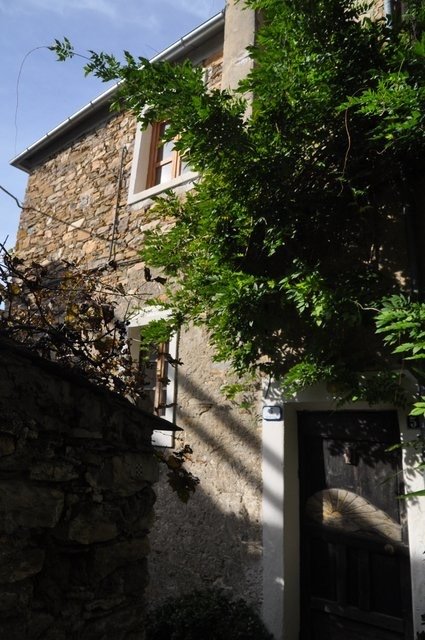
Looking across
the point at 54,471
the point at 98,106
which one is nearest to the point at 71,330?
the point at 54,471

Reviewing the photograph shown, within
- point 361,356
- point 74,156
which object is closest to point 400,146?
point 361,356

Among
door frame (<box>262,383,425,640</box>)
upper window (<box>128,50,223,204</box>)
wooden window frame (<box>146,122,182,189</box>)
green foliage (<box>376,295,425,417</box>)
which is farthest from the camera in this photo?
wooden window frame (<box>146,122,182,189</box>)

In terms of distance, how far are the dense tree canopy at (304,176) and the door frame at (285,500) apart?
31 centimetres

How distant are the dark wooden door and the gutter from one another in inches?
153

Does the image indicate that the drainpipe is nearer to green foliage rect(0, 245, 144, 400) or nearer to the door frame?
green foliage rect(0, 245, 144, 400)

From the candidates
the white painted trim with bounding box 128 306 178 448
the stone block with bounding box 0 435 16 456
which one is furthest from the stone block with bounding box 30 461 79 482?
the white painted trim with bounding box 128 306 178 448

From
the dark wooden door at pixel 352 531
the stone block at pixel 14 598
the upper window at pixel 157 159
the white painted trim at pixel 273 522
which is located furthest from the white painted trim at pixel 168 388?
the stone block at pixel 14 598

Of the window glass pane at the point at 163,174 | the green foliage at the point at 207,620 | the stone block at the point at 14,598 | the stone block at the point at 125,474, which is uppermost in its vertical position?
the window glass pane at the point at 163,174

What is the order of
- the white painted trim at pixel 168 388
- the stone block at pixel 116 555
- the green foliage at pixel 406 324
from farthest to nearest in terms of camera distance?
1. the white painted trim at pixel 168 388
2. the green foliage at pixel 406 324
3. the stone block at pixel 116 555

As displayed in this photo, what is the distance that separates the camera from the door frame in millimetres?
2881

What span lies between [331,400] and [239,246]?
4.11 feet

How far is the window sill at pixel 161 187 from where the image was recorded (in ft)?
15.5

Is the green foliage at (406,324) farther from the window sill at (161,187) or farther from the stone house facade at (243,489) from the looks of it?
the window sill at (161,187)

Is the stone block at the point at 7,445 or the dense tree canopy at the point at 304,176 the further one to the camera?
the dense tree canopy at the point at 304,176
